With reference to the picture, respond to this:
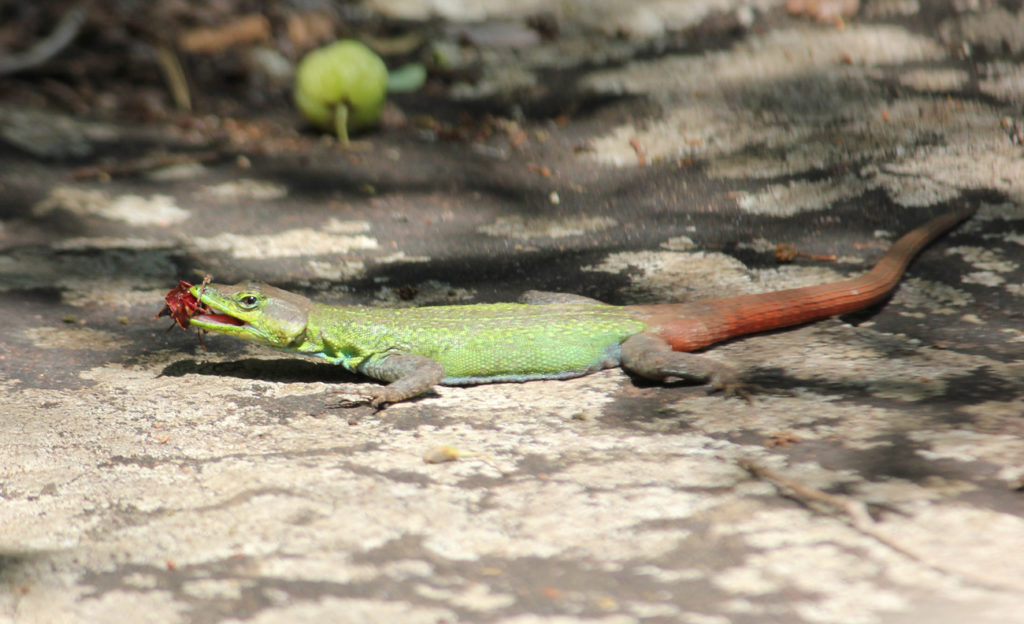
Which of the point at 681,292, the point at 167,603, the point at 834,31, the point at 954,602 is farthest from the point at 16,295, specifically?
the point at 834,31

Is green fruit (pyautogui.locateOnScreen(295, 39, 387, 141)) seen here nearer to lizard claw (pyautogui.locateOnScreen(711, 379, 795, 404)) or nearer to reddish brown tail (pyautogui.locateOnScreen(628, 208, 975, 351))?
reddish brown tail (pyautogui.locateOnScreen(628, 208, 975, 351))

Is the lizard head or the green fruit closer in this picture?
the lizard head

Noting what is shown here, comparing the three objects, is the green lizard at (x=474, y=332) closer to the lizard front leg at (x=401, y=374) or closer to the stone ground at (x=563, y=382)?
the lizard front leg at (x=401, y=374)

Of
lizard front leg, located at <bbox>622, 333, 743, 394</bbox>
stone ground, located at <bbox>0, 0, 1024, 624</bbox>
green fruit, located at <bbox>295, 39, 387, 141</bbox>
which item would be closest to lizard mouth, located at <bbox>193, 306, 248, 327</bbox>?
stone ground, located at <bbox>0, 0, 1024, 624</bbox>

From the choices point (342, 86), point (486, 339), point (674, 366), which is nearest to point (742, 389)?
point (674, 366)

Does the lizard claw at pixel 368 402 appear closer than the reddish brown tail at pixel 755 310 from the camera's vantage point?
Yes

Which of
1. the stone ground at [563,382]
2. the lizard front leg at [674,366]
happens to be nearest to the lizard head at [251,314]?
the stone ground at [563,382]
